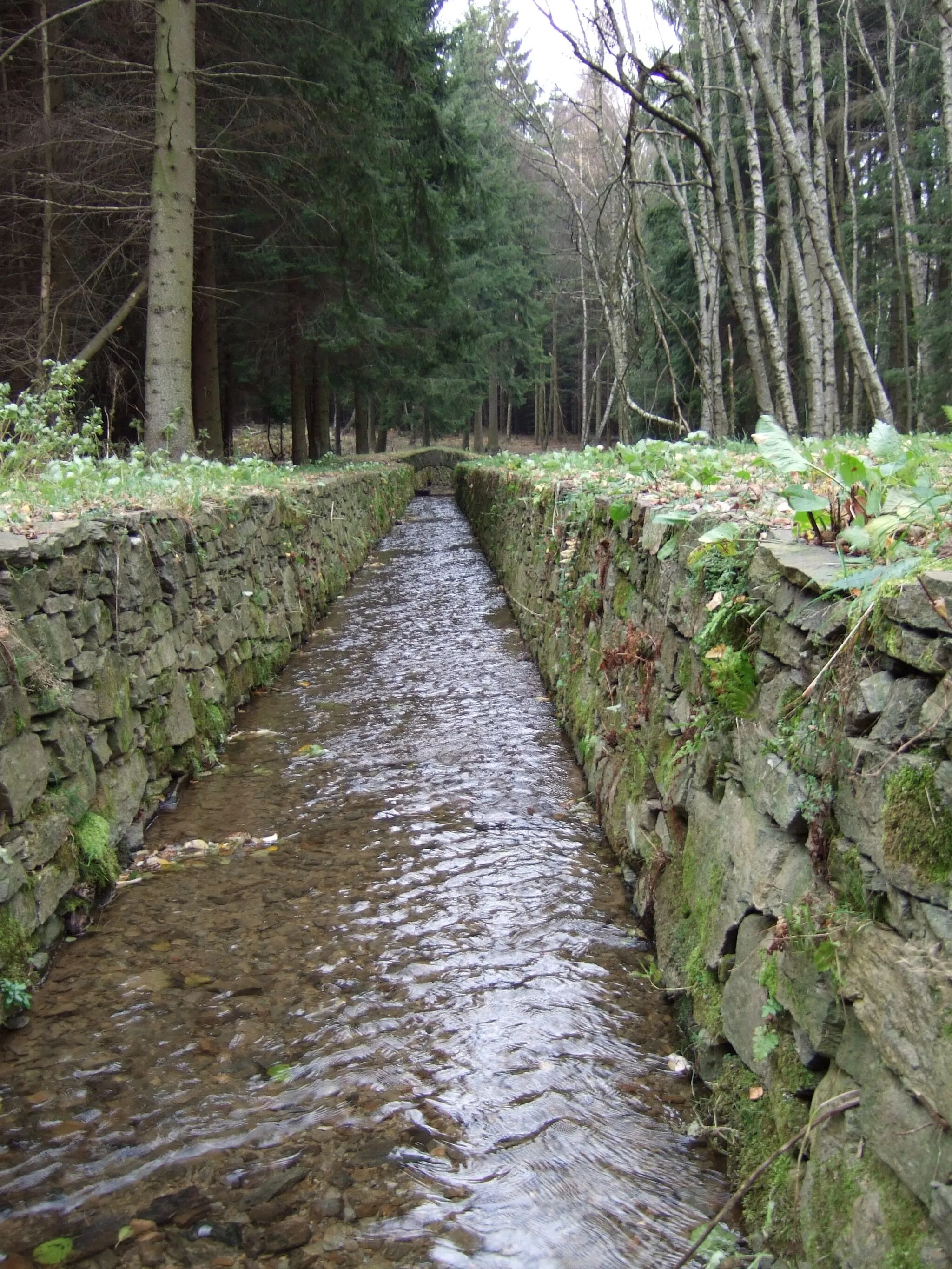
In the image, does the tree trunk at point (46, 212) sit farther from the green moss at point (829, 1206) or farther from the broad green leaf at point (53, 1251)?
the green moss at point (829, 1206)

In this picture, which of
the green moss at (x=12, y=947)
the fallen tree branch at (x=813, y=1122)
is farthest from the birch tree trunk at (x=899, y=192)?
the green moss at (x=12, y=947)

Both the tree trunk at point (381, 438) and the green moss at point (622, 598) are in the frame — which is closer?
the green moss at point (622, 598)

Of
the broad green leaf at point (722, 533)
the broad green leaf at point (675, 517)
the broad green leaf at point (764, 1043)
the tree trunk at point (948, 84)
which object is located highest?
the tree trunk at point (948, 84)

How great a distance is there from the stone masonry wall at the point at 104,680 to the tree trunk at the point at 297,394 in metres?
9.52

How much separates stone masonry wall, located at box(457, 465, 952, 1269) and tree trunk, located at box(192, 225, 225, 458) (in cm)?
1063

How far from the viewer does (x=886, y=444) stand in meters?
2.69

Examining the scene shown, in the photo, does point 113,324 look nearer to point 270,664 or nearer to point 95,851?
point 270,664

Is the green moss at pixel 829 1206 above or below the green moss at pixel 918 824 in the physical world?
below

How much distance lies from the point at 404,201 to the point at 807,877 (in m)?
14.3

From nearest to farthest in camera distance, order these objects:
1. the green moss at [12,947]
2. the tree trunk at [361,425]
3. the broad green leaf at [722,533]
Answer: the broad green leaf at [722,533] < the green moss at [12,947] < the tree trunk at [361,425]

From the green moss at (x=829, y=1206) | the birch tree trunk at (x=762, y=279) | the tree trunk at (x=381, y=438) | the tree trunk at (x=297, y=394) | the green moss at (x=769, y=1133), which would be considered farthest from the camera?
the tree trunk at (x=381, y=438)

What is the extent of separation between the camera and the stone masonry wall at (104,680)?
341cm

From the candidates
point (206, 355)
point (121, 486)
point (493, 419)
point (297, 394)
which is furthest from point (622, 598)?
point (493, 419)

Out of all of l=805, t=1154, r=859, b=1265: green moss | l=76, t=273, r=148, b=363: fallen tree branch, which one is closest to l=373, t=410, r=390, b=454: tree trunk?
l=76, t=273, r=148, b=363: fallen tree branch
